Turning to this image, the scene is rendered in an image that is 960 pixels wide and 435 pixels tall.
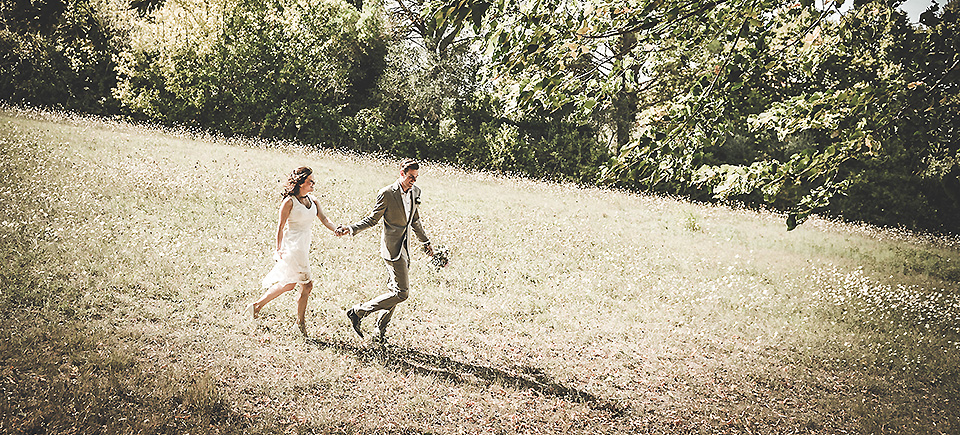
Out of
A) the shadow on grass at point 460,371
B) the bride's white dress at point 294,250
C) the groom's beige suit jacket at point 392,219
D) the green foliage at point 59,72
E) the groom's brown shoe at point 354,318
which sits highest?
the green foliage at point 59,72

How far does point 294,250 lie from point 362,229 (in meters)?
0.84

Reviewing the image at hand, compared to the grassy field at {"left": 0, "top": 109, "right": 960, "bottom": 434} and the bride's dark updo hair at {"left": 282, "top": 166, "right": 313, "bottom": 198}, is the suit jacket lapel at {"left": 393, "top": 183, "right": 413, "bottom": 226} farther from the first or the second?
the grassy field at {"left": 0, "top": 109, "right": 960, "bottom": 434}

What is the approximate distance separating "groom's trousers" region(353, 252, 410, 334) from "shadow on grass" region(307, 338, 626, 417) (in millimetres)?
366

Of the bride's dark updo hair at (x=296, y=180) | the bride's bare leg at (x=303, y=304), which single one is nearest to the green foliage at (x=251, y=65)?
the bride's bare leg at (x=303, y=304)

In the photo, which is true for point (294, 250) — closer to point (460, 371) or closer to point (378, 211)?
point (378, 211)

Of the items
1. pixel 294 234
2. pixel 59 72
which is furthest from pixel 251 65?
pixel 294 234

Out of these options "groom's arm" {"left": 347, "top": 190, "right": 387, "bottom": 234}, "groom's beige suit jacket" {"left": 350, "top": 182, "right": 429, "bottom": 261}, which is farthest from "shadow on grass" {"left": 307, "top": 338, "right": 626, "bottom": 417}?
"groom's arm" {"left": 347, "top": 190, "right": 387, "bottom": 234}

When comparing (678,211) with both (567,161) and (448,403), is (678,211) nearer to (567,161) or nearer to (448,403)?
(567,161)

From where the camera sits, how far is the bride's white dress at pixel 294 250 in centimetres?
598

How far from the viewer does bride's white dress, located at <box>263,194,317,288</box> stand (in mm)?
5979

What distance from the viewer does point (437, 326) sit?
23.7 ft

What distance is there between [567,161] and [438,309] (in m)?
20.6

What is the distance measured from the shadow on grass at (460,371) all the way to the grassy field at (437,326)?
32mm

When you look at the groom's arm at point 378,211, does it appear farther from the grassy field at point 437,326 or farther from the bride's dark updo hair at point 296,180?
the grassy field at point 437,326
